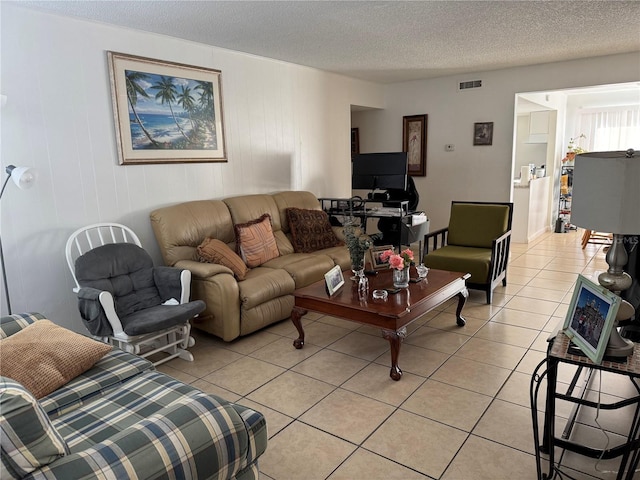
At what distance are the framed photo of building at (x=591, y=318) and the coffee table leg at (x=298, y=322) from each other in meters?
1.80

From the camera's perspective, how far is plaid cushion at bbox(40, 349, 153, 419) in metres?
1.85

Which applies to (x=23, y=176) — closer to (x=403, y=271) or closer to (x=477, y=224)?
(x=403, y=271)

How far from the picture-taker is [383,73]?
5.80 metres

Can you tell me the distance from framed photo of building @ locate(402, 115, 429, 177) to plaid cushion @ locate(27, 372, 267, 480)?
5469 mm

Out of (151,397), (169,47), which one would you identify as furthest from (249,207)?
(151,397)

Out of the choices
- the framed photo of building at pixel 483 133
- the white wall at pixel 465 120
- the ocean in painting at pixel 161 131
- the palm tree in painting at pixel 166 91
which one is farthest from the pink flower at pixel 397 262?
the framed photo of building at pixel 483 133

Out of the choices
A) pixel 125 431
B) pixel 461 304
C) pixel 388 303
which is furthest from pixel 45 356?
pixel 461 304

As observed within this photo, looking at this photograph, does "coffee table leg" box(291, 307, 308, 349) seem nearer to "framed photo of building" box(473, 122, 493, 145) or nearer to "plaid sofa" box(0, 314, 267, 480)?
"plaid sofa" box(0, 314, 267, 480)

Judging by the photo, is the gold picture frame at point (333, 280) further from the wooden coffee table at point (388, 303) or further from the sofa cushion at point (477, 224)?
the sofa cushion at point (477, 224)

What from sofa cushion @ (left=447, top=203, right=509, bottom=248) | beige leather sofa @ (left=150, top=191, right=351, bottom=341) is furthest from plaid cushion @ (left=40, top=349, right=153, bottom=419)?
sofa cushion @ (left=447, top=203, right=509, bottom=248)

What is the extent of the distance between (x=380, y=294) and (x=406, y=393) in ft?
2.28

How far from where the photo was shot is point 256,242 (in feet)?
13.4

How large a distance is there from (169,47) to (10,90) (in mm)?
1368

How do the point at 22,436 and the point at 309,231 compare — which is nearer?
the point at 22,436
